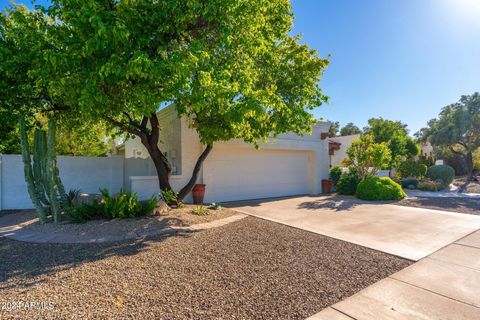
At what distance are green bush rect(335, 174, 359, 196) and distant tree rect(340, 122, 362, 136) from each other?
136 ft

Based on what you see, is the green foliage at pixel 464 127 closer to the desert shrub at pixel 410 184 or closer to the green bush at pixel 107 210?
the desert shrub at pixel 410 184

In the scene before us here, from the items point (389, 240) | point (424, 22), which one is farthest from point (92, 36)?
point (424, 22)

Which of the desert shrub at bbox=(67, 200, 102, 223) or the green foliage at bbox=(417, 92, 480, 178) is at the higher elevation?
the green foliage at bbox=(417, 92, 480, 178)

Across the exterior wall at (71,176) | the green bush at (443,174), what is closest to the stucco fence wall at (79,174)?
the exterior wall at (71,176)

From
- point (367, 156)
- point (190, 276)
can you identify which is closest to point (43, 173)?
point (190, 276)

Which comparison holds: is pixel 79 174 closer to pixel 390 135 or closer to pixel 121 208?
pixel 121 208

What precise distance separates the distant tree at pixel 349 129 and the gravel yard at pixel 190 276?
50.8m

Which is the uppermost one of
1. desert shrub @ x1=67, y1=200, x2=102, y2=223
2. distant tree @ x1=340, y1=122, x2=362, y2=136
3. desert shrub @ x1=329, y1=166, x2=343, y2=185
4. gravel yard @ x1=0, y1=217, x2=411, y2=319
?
distant tree @ x1=340, y1=122, x2=362, y2=136

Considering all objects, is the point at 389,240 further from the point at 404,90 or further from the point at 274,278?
the point at 404,90

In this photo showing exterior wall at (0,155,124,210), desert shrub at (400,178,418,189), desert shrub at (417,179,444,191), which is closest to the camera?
exterior wall at (0,155,124,210)

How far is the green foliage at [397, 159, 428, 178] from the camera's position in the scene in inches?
703

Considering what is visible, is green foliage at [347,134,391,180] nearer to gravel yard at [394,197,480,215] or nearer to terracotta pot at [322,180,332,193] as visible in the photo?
terracotta pot at [322,180,332,193]

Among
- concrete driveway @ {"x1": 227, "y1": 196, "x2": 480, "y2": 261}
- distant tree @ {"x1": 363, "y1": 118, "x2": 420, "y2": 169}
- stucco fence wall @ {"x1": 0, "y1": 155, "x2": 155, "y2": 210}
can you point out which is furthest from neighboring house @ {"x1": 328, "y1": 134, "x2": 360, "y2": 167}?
stucco fence wall @ {"x1": 0, "y1": 155, "x2": 155, "y2": 210}

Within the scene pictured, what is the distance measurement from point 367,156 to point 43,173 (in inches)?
517
